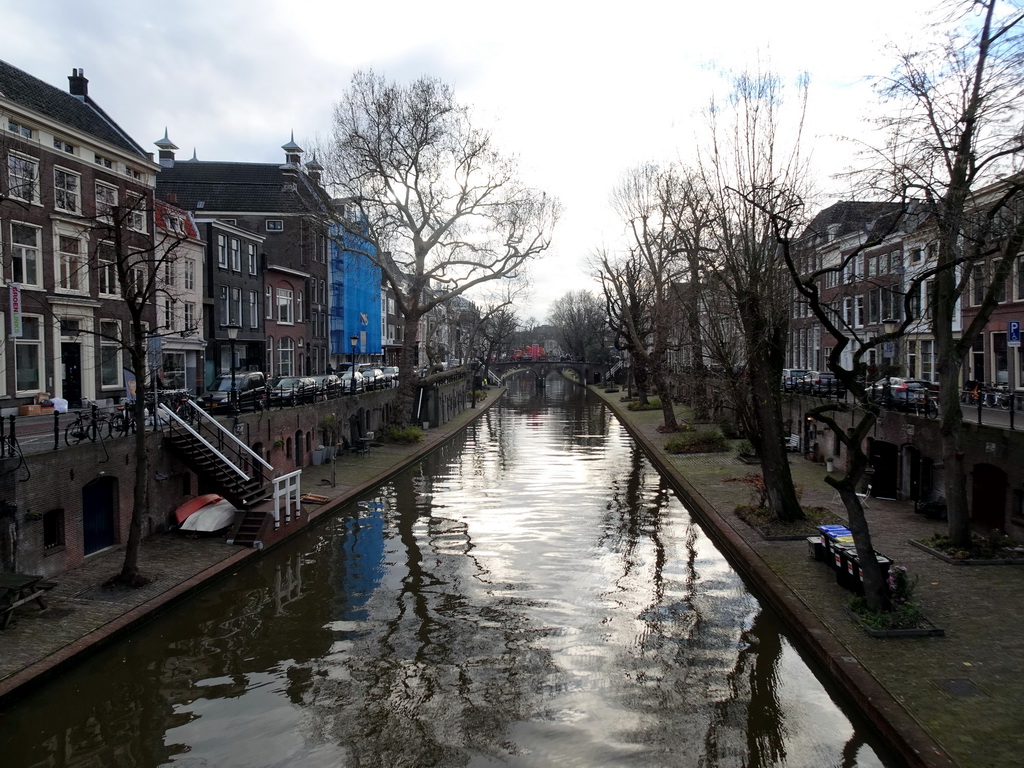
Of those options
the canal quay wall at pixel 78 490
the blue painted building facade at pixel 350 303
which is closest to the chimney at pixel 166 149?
the blue painted building facade at pixel 350 303

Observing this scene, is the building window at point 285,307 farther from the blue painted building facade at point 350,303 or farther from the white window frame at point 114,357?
the white window frame at point 114,357

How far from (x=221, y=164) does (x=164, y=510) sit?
4402cm

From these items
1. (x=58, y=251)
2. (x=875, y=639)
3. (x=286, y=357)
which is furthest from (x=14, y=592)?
(x=286, y=357)

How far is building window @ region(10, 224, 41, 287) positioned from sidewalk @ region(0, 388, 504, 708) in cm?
1349

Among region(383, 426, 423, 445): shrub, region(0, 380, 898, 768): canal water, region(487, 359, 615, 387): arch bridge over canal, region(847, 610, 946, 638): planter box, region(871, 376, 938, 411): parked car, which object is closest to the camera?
region(0, 380, 898, 768): canal water

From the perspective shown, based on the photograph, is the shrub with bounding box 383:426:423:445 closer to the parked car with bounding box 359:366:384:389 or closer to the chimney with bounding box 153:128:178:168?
the parked car with bounding box 359:366:384:389

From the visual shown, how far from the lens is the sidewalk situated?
10.8 m

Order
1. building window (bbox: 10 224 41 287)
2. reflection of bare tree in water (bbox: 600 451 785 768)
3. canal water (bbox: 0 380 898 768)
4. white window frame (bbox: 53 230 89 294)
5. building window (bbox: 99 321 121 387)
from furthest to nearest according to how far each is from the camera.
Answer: building window (bbox: 99 321 121 387) → white window frame (bbox: 53 230 89 294) → building window (bbox: 10 224 41 287) → reflection of bare tree in water (bbox: 600 451 785 768) → canal water (bbox: 0 380 898 768)

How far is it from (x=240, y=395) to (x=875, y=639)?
20786 millimetres

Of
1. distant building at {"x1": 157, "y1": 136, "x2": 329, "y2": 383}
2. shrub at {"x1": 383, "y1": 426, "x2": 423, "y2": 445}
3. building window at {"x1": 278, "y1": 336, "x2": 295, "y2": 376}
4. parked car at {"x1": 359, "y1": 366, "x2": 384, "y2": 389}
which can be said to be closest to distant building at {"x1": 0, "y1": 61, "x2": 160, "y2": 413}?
shrub at {"x1": 383, "y1": 426, "x2": 423, "y2": 445}

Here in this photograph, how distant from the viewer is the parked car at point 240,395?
22797 millimetres

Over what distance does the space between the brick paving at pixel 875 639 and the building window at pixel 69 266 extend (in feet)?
47.8

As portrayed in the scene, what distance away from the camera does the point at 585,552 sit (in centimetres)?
1888

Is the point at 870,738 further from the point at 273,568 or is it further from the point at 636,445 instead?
the point at 636,445
